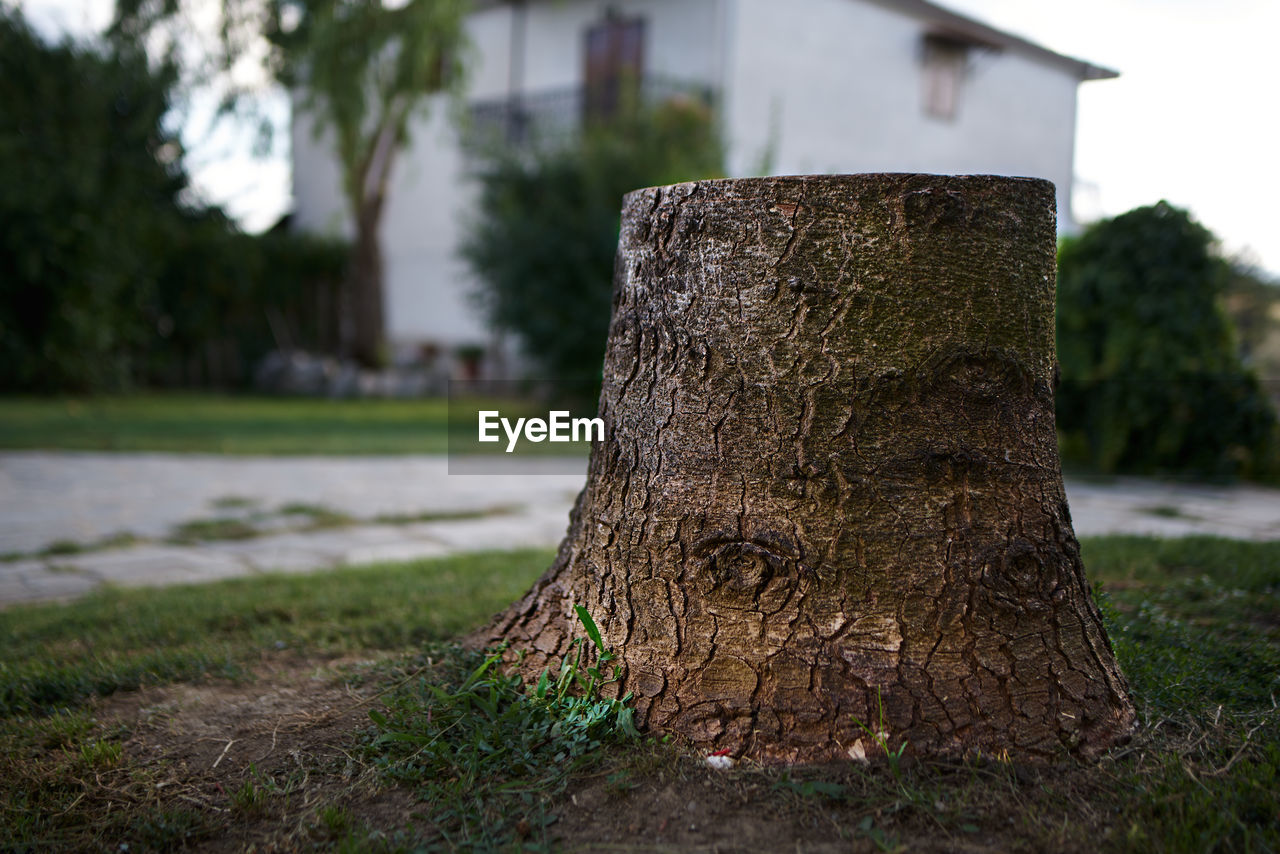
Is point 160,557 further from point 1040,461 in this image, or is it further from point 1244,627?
point 1244,627

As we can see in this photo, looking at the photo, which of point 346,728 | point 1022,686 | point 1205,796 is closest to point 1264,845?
point 1205,796

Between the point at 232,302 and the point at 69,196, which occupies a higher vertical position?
the point at 69,196

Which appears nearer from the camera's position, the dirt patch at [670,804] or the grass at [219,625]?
the dirt patch at [670,804]

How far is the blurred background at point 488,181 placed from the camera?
6.19 metres

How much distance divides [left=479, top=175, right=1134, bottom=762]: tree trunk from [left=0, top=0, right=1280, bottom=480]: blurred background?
3.43 m

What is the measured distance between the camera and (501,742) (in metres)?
1.69

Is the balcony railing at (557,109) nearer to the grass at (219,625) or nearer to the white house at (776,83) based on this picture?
the white house at (776,83)

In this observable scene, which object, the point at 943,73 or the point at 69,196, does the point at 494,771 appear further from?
the point at 943,73

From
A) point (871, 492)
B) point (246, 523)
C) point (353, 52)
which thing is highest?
point (353, 52)

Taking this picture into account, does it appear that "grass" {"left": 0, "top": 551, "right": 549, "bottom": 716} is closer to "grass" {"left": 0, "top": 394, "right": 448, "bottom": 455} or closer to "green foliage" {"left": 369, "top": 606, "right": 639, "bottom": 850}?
"green foliage" {"left": 369, "top": 606, "right": 639, "bottom": 850}

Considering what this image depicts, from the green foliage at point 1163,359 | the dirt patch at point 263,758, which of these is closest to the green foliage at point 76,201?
the dirt patch at point 263,758

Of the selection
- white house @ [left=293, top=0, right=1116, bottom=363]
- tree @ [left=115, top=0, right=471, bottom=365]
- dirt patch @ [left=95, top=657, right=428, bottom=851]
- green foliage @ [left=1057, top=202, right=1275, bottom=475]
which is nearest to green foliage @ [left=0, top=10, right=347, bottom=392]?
tree @ [left=115, top=0, right=471, bottom=365]

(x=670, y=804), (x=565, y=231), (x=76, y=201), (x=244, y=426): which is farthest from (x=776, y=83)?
(x=670, y=804)

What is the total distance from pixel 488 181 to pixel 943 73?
25.2ft
